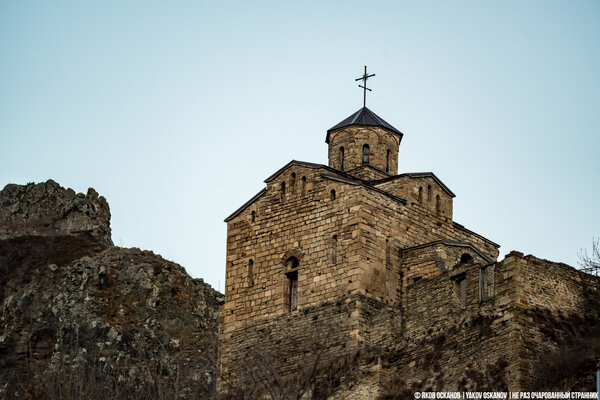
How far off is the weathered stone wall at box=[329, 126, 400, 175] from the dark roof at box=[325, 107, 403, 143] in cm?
12

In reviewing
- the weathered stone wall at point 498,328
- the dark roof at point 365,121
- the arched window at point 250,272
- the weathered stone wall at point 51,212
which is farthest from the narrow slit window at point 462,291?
the weathered stone wall at point 51,212

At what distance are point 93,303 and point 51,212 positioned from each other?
1096cm

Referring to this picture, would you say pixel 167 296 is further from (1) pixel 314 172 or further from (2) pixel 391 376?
(2) pixel 391 376

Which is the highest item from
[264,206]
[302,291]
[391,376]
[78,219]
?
[78,219]

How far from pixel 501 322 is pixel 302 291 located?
686 cm

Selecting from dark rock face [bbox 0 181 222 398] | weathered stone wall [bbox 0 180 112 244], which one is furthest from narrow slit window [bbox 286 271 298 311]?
weathered stone wall [bbox 0 180 112 244]

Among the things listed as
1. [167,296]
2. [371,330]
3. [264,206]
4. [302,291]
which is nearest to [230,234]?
[264,206]

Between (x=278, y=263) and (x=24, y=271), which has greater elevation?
(x=24, y=271)

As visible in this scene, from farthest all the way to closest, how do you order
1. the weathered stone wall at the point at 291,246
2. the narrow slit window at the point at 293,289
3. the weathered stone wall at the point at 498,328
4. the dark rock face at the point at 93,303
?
the dark rock face at the point at 93,303
the narrow slit window at the point at 293,289
the weathered stone wall at the point at 291,246
the weathered stone wall at the point at 498,328

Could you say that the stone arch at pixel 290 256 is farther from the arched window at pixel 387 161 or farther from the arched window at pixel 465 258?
the arched window at pixel 387 161

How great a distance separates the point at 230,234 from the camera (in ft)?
128

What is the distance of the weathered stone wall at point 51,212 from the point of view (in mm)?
67125

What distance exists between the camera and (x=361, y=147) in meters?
40.4

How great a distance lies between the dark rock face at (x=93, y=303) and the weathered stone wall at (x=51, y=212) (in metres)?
0.08
